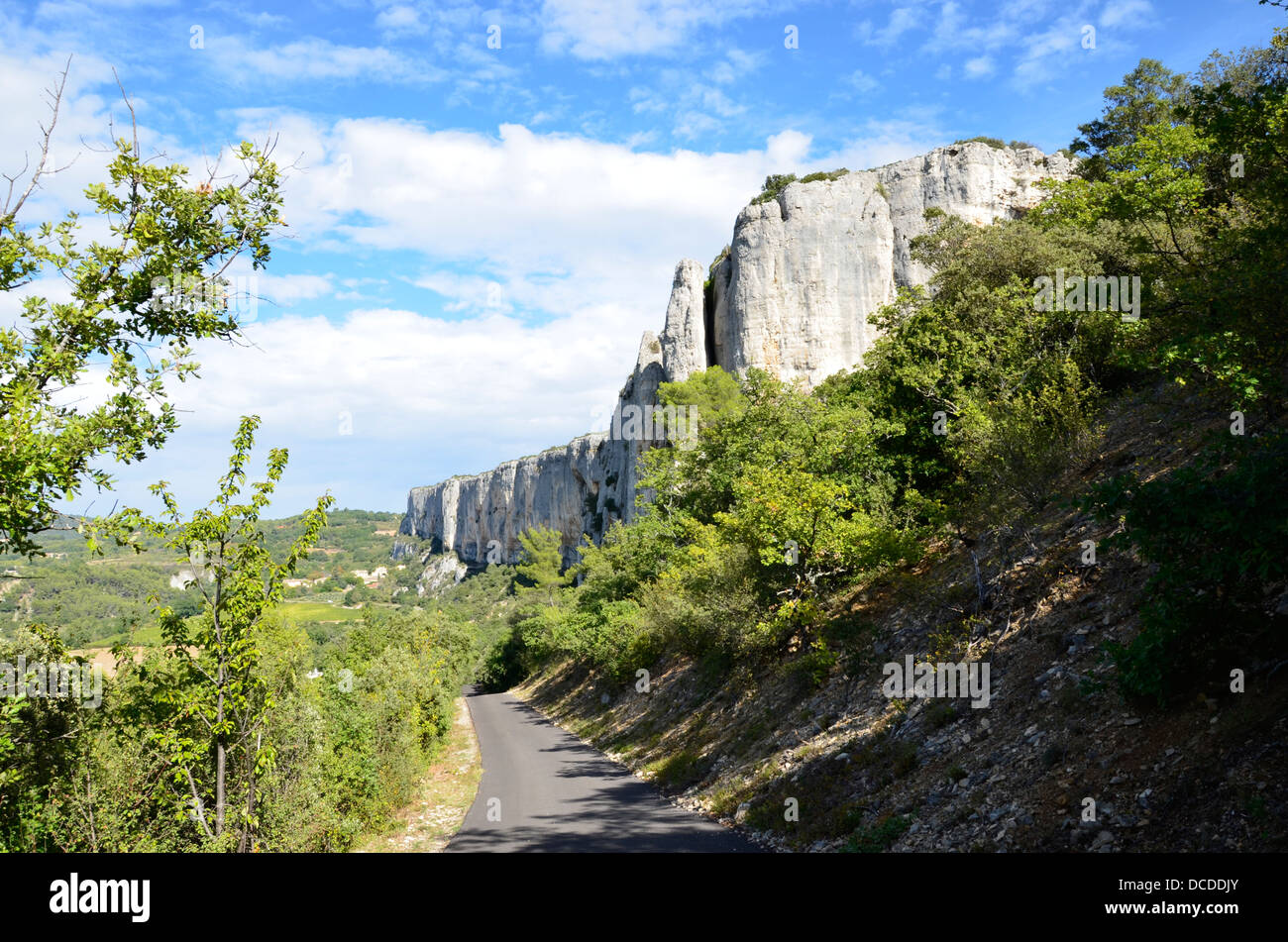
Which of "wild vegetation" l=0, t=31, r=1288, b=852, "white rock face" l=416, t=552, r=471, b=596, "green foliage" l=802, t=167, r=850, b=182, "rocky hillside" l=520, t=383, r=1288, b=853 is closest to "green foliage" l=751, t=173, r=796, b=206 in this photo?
"green foliage" l=802, t=167, r=850, b=182

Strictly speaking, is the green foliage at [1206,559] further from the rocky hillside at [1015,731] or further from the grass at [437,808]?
the grass at [437,808]

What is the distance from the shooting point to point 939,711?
11.4 meters

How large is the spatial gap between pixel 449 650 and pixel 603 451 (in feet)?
163

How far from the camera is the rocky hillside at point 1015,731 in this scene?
6.73m

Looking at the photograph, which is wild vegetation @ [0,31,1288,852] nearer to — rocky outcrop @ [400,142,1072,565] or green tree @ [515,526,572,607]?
rocky outcrop @ [400,142,1072,565]

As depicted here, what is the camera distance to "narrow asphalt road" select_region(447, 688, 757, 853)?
1203 cm

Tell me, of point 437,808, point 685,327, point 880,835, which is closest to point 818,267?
point 685,327

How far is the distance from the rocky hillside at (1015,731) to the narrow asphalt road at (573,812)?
78 cm

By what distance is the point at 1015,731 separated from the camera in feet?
31.7

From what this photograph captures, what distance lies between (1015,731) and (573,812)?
8.93m

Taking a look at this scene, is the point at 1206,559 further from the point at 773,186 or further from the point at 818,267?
the point at 773,186
